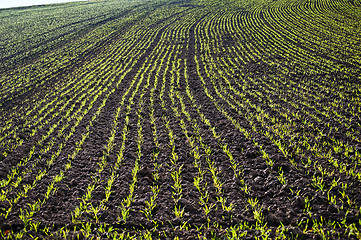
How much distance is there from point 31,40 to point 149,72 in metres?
19.2

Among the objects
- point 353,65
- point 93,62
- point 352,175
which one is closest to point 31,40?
point 93,62

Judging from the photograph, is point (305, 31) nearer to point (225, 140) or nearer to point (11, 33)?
point (225, 140)

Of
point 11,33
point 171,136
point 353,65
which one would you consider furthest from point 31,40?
point 353,65

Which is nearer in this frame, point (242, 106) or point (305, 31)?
point (242, 106)

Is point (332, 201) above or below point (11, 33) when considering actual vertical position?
below

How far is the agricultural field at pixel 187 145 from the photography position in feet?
15.0

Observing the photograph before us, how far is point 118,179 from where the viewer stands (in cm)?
582

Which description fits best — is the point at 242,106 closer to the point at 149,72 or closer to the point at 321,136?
the point at 321,136

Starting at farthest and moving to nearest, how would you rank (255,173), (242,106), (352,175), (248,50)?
(248,50), (242,106), (255,173), (352,175)

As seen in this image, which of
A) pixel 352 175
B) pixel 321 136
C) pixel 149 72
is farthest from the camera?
pixel 149 72

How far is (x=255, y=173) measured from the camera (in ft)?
18.7

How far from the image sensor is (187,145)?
712cm

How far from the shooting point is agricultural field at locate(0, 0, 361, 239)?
4586 millimetres

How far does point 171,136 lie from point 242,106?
10.7ft
